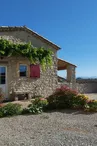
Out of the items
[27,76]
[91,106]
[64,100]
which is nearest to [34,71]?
[27,76]

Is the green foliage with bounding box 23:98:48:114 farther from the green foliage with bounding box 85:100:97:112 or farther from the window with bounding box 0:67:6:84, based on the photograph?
the window with bounding box 0:67:6:84

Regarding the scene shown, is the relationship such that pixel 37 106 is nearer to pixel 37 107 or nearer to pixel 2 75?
pixel 37 107

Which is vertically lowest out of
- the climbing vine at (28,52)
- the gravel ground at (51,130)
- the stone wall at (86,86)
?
the gravel ground at (51,130)

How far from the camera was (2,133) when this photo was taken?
20.0ft

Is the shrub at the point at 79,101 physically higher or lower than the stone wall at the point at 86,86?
lower

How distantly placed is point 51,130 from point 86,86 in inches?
554

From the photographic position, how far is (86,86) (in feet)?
65.4

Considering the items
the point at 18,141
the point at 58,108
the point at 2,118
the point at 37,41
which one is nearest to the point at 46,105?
the point at 58,108

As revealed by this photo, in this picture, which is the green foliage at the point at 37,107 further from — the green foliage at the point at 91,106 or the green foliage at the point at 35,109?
the green foliage at the point at 91,106

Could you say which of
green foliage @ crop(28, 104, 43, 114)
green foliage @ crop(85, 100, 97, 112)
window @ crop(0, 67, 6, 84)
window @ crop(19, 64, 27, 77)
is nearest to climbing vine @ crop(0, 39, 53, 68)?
window @ crop(19, 64, 27, 77)

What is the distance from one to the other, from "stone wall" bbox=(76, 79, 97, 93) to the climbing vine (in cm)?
498

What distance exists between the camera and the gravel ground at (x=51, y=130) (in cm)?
524

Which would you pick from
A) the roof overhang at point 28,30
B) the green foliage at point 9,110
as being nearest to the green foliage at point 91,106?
the green foliage at point 9,110

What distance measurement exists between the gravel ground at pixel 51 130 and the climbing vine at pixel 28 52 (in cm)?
623
